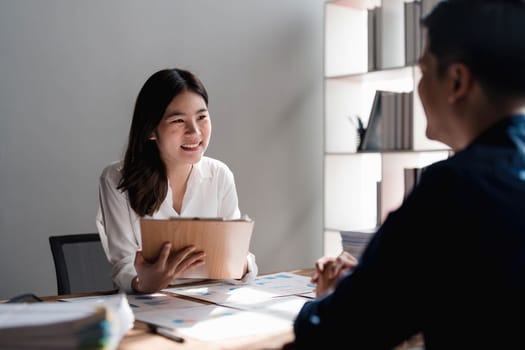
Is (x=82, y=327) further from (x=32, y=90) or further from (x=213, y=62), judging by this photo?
(x=213, y=62)

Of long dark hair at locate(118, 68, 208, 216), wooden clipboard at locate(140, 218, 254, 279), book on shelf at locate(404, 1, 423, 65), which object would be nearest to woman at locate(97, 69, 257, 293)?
long dark hair at locate(118, 68, 208, 216)

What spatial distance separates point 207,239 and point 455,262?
3.16ft

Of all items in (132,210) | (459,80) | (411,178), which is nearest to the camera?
(459,80)

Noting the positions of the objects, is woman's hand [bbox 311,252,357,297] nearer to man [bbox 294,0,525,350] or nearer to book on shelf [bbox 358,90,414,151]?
man [bbox 294,0,525,350]

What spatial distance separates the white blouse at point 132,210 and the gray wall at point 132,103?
98cm

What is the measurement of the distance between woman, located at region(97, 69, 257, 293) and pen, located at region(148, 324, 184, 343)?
74 cm

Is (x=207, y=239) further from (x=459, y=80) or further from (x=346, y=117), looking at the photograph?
(x=346, y=117)

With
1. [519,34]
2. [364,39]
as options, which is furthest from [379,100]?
[519,34]

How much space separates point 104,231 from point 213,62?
174 cm

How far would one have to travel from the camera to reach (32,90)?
329 centimetres

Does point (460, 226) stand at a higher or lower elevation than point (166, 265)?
higher

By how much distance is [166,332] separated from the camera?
4.67 ft

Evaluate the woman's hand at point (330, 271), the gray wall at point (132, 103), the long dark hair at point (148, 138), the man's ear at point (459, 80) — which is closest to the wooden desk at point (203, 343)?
the woman's hand at point (330, 271)

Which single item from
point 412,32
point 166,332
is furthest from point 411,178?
point 166,332
